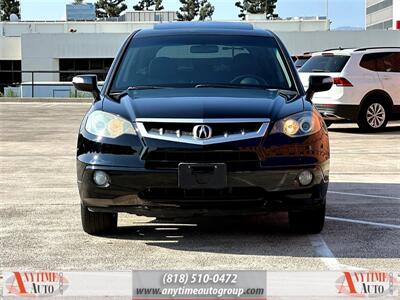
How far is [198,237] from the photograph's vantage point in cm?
599

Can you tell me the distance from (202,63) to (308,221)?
170 cm

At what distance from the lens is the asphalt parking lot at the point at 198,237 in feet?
17.1

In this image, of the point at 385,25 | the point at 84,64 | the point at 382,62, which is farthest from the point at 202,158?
the point at 385,25

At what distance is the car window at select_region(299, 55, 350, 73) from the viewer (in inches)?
590

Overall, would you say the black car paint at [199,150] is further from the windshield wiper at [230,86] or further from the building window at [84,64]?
the building window at [84,64]

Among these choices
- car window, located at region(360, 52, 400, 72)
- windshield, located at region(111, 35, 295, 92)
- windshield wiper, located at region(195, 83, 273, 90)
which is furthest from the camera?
car window, located at region(360, 52, 400, 72)

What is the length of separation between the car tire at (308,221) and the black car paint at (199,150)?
245 mm

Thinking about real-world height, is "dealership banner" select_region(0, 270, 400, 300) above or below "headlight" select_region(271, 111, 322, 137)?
below

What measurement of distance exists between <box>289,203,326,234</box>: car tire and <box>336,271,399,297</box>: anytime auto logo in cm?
135

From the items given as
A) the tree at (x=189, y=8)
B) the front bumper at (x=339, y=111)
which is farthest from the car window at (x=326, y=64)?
the tree at (x=189, y=8)

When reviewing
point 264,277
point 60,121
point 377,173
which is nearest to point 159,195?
point 264,277

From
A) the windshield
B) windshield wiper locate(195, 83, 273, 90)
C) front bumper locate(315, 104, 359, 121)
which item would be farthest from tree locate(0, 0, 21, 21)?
windshield wiper locate(195, 83, 273, 90)

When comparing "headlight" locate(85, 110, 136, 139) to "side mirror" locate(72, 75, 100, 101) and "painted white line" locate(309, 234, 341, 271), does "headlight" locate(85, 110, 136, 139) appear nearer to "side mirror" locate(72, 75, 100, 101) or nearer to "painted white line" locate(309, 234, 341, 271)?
"side mirror" locate(72, 75, 100, 101)

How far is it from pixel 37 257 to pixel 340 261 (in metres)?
2.13
